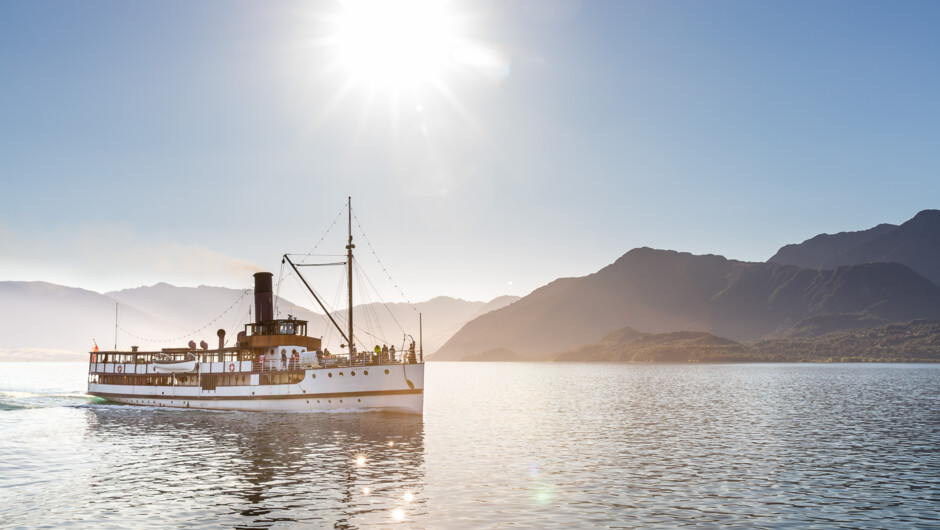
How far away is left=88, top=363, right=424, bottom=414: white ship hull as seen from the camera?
59812mm

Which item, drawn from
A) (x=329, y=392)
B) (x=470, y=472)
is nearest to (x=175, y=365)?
(x=329, y=392)

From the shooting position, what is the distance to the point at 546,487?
91.5 ft

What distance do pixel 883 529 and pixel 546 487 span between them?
40.8ft

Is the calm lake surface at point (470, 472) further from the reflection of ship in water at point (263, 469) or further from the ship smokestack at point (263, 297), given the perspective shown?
the ship smokestack at point (263, 297)

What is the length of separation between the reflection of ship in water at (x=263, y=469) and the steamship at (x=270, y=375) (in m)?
3.89

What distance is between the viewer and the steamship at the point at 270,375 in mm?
60031

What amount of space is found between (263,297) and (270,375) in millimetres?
9146

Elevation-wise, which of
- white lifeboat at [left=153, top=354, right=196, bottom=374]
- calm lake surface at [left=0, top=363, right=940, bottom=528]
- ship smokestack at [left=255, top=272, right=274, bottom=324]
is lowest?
calm lake surface at [left=0, top=363, right=940, bottom=528]

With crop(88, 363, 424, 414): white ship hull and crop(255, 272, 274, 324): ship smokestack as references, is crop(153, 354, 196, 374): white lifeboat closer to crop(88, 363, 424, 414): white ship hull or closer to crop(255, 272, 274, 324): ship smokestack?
crop(88, 363, 424, 414): white ship hull

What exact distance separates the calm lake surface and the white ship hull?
1.77m

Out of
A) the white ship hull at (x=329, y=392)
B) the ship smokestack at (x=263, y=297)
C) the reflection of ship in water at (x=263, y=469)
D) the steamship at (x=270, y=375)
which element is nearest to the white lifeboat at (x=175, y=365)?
the steamship at (x=270, y=375)


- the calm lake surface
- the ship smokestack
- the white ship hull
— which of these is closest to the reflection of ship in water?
the calm lake surface

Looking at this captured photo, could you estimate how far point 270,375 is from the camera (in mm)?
65500

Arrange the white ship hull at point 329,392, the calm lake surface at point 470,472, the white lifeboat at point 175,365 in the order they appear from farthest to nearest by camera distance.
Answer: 1. the white lifeboat at point 175,365
2. the white ship hull at point 329,392
3. the calm lake surface at point 470,472
